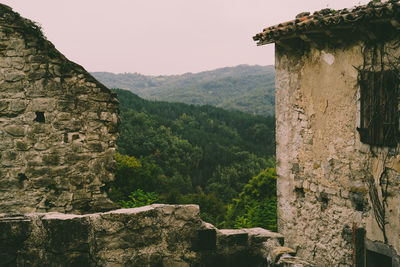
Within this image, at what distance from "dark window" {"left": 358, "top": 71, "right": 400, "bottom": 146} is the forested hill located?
76518 millimetres

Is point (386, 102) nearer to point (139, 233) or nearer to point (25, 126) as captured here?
point (139, 233)

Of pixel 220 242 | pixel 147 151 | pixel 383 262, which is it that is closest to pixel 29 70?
pixel 220 242

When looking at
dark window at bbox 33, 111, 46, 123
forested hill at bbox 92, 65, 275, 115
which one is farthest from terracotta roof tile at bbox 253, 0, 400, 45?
forested hill at bbox 92, 65, 275, 115

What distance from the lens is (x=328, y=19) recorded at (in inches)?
195

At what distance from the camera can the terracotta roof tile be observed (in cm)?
428

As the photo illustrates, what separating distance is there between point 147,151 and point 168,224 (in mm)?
31828

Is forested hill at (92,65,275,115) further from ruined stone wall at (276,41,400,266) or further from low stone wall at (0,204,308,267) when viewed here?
low stone wall at (0,204,308,267)

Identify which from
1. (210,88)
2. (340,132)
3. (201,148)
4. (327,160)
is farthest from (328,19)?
(210,88)

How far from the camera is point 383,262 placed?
492 cm

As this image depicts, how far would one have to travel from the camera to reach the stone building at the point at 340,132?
4.63 meters

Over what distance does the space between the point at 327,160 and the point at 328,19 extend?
2.20 m

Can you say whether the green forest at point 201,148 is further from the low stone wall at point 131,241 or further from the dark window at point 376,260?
the low stone wall at point 131,241

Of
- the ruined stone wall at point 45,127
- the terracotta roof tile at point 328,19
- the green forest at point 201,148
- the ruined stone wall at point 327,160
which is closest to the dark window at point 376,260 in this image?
the ruined stone wall at point 327,160

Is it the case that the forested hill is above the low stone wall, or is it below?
above
